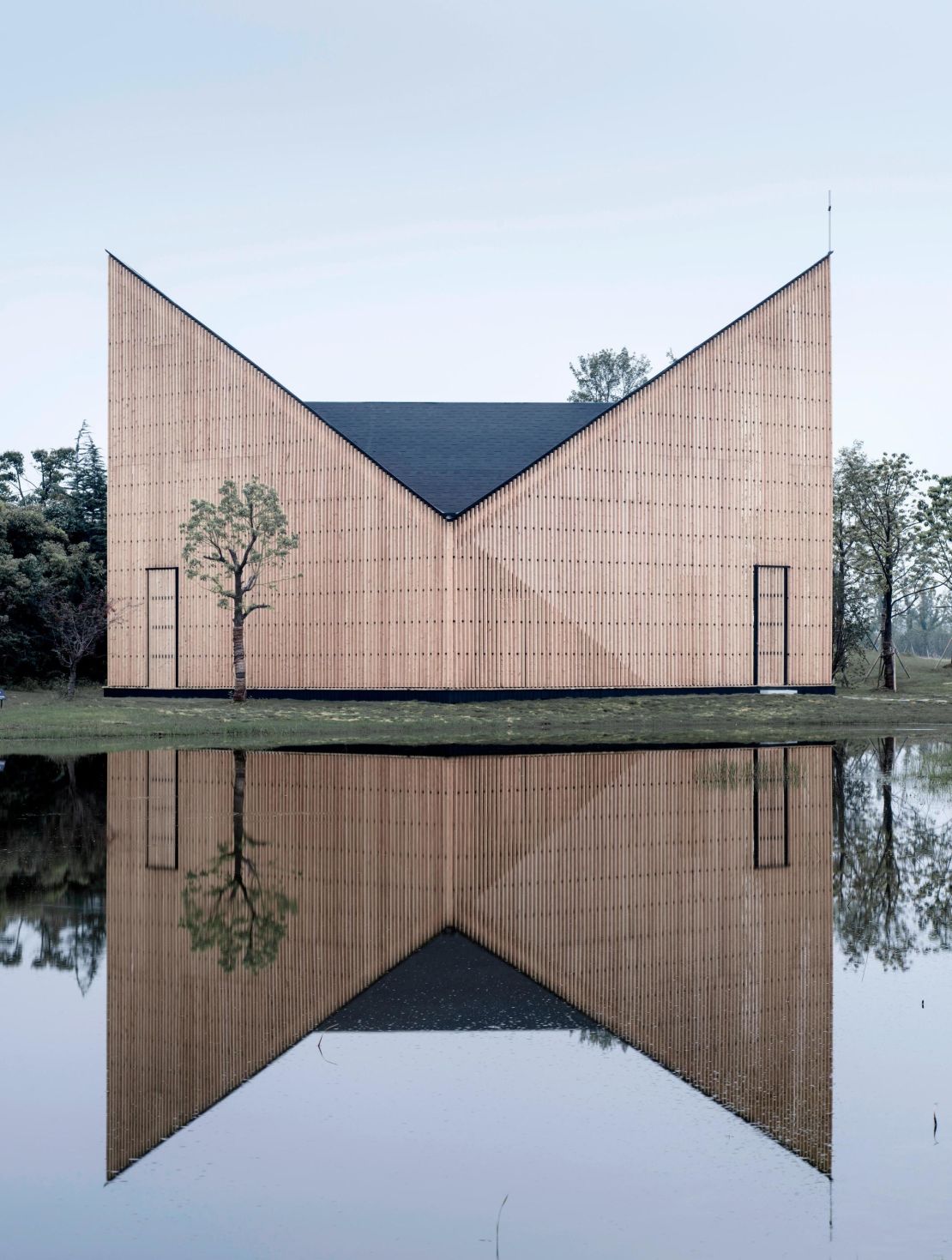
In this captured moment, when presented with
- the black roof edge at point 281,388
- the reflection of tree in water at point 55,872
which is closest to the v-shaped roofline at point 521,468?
the black roof edge at point 281,388

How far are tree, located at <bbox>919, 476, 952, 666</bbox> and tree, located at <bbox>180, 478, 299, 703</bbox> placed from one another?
2738 centimetres

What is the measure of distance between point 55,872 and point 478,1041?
640 centimetres

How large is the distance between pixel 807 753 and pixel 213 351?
24.5 metres

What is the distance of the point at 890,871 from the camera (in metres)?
12.5

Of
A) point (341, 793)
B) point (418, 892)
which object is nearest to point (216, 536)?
point (341, 793)

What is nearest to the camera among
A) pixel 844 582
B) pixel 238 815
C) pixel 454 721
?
pixel 238 815

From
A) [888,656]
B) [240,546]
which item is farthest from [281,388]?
[888,656]

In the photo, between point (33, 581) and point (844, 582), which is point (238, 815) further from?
point (844, 582)

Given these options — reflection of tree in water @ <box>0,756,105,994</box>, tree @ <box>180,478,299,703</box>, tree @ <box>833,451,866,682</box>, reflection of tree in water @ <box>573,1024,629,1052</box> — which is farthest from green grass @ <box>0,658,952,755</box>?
reflection of tree in water @ <box>573,1024,629,1052</box>

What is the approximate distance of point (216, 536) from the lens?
137 feet

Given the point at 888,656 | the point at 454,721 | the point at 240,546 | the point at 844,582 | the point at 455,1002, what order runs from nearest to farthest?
the point at 455,1002 < the point at 454,721 < the point at 240,546 < the point at 888,656 < the point at 844,582

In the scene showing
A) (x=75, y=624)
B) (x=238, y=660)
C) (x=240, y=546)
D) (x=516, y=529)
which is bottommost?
(x=238, y=660)

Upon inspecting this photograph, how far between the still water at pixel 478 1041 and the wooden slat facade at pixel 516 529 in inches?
976

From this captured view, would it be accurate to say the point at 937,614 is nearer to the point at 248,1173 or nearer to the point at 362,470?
the point at 362,470
